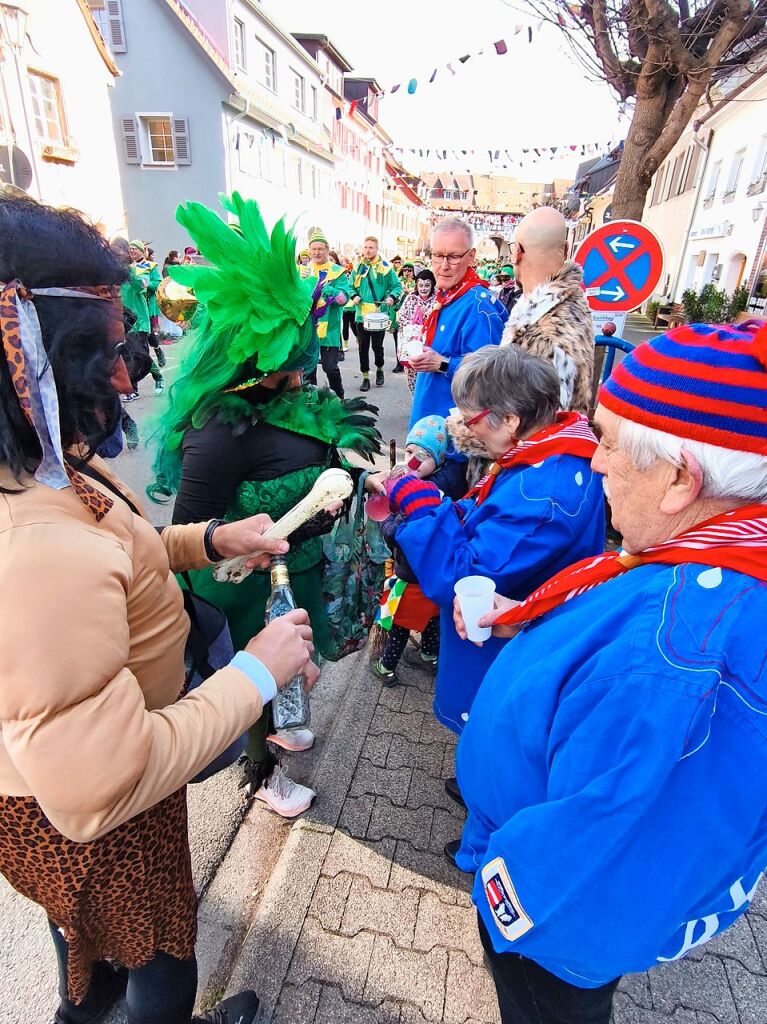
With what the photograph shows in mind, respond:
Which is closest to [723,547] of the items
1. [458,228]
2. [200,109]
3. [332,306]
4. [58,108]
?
[458,228]

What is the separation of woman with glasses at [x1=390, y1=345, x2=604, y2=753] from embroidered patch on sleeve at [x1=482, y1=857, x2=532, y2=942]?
0.82 meters

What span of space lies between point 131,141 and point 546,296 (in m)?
22.8

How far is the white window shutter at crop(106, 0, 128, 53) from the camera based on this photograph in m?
18.9

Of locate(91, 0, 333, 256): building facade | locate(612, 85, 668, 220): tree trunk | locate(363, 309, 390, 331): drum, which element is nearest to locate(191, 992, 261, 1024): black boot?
locate(612, 85, 668, 220): tree trunk

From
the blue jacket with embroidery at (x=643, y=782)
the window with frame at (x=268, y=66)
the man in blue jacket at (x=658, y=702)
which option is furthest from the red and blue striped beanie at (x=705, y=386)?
the window with frame at (x=268, y=66)

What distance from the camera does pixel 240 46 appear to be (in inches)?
811

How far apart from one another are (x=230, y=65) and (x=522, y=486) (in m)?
24.4

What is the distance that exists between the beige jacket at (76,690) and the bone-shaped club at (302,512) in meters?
0.66

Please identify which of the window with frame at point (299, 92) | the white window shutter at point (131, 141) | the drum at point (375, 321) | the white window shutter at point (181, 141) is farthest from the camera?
the window with frame at point (299, 92)

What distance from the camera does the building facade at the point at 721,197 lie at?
14.5m

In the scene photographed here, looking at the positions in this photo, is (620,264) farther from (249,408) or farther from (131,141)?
(131,141)

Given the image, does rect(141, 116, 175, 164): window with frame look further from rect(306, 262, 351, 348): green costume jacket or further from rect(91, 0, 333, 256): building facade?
rect(306, 262, 351, 348): green costume jacket

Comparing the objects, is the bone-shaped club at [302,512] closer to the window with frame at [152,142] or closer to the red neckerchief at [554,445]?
the red neckerchief at [554,445]

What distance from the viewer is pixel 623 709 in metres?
0.86
